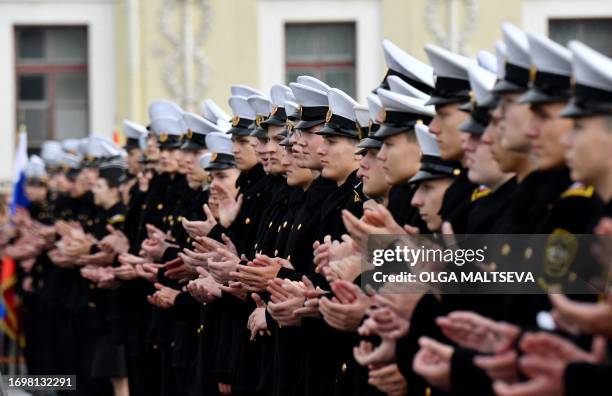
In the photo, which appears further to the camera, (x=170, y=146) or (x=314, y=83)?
(x=170, y=146)

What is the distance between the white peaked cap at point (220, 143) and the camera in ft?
38.3

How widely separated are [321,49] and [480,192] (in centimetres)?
2067

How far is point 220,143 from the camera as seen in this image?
11711 millimetres

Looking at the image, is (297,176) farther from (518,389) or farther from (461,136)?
(518,389)

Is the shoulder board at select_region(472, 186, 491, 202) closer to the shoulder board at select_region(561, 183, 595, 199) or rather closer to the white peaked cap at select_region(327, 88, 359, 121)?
the shoulder board at select_region(561, 183, 595, 199)

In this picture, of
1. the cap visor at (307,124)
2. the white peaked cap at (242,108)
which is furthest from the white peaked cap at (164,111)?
the cap visor at (307,124)

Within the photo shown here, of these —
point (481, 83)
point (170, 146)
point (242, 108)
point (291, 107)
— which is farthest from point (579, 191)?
point (170, 146)

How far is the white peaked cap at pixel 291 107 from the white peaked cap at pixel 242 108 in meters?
1.39

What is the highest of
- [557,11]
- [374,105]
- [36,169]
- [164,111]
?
[557,11]

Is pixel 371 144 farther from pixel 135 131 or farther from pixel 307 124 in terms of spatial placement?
pixel 135 131

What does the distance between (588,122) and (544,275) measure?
1.88ft

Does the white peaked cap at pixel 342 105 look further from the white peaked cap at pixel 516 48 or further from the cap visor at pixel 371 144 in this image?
the white peaked cap at pixel 516 48

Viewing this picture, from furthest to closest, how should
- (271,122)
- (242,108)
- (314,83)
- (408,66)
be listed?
(242,108) < (271,122) < (314,83) < (408,66)

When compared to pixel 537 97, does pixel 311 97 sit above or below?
below
